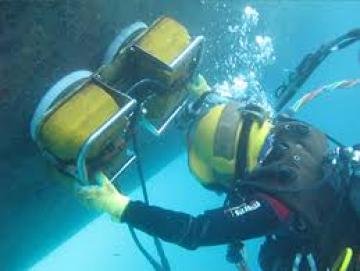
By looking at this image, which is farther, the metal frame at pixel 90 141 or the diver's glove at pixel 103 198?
the diver's glove at pixel 103 198

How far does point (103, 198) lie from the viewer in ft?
8.88

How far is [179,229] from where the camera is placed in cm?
270

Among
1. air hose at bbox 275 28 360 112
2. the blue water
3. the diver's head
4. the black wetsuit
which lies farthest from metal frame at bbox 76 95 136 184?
the blue water

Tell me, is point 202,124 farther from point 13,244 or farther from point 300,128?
point 13,244

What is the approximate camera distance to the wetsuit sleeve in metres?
2.61

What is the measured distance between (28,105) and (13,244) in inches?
61.9

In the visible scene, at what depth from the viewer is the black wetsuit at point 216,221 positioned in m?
2.61

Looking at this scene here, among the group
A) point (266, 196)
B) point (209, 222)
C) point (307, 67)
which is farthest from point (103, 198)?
point (307, 67)

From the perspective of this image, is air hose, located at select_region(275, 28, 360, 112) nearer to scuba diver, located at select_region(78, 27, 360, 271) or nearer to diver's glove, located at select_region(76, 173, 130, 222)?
scuba diver, located at select_region(78, 27, 360, 271)

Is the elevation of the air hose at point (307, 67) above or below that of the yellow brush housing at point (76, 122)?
above

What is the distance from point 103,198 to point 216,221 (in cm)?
62

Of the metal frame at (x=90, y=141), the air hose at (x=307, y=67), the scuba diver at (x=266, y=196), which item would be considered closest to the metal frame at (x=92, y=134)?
the metal frame at (x=90, y=141)

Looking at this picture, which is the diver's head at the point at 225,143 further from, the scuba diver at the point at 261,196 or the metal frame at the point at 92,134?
the metal frame at the point at 92,134

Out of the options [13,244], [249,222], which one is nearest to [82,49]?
[249,222]
